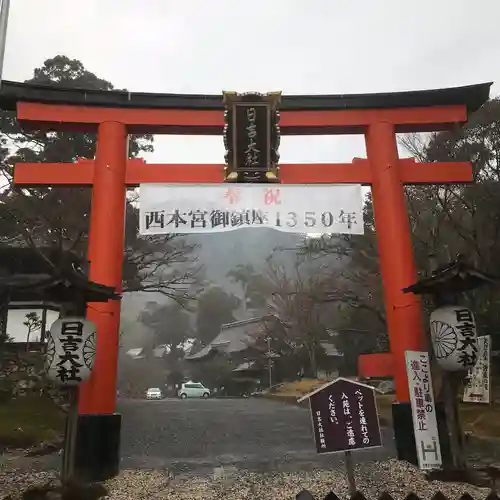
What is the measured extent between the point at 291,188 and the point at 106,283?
2781 mm

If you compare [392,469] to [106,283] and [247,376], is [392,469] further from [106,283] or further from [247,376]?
[247,376]

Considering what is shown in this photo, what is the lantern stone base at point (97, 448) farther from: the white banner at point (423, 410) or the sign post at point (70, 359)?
the white banner at point (423, 410)

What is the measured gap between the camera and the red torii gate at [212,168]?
5.88m

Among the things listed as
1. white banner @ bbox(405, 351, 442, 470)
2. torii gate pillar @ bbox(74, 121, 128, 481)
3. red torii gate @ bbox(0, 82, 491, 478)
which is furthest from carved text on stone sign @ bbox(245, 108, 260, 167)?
white banner @ bbox(405, 351, 442, 470)

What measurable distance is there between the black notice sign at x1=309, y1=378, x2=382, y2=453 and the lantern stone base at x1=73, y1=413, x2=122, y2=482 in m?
2.57

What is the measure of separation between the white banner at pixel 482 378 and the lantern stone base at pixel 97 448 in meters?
8.47

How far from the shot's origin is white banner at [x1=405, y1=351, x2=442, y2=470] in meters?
5.21

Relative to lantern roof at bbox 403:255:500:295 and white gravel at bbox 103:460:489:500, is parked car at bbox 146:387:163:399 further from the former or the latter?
lantern roof at bbox 403:255:500:295

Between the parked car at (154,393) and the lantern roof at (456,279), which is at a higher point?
the lantern roof at (456,279)

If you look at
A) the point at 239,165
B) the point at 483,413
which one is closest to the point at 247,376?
the point at 483,413

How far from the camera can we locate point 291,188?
21.4ft

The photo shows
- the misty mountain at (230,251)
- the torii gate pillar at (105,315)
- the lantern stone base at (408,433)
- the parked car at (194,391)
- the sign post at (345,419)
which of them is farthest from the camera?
the misty mountain at (230,251)

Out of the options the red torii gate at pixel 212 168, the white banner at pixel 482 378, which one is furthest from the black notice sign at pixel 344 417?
the white banner at pixel 482 378

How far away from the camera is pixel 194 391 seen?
88.5 ft
